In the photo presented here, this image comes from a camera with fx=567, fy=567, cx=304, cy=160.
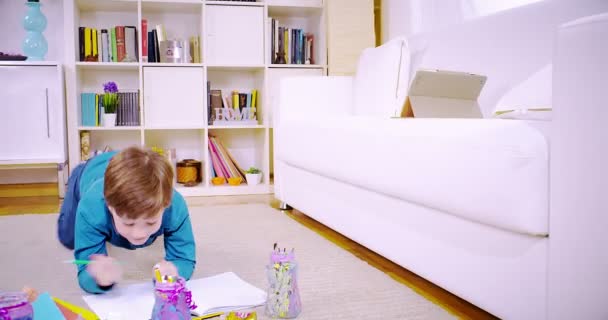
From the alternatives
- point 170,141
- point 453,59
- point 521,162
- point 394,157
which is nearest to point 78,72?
point 170,141

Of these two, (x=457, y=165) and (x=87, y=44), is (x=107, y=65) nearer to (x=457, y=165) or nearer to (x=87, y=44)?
(x=87, y=44)

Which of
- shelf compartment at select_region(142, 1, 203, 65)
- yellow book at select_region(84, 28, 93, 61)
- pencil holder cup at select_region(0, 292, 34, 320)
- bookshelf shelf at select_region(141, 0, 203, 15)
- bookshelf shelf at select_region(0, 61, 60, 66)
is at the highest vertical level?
bookshelf shelf at select_region(141, 0, 203, 15)

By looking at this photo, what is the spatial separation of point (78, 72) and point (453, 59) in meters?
2.29

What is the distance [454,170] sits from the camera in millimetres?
1284

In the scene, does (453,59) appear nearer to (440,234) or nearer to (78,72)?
(440,234)

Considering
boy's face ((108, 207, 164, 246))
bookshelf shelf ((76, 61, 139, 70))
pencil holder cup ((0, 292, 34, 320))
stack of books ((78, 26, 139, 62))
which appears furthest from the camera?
stack of books ((78, 26, 139, 62))

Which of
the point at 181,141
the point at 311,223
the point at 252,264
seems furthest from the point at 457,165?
the point at 181,141

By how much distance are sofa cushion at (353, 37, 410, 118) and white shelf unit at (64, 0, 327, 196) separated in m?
0.77

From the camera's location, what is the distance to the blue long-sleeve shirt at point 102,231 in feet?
4.31

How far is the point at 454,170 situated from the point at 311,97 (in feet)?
5.10

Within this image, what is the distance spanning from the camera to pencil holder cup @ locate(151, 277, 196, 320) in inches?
43.2

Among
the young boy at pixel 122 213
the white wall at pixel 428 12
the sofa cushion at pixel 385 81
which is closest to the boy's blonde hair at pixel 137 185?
the young boy at pixel 122 213

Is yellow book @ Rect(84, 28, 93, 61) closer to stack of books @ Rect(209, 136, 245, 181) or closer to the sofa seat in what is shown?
stack of books @ Rect(209, 136, 245, 181)

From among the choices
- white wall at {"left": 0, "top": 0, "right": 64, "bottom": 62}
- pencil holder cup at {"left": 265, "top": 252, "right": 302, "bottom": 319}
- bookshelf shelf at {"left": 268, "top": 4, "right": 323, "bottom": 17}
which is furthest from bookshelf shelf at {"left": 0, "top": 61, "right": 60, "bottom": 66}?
pencil holder cup at {"left": 265, "top": 252, "right": 302, "bottom": 319}
